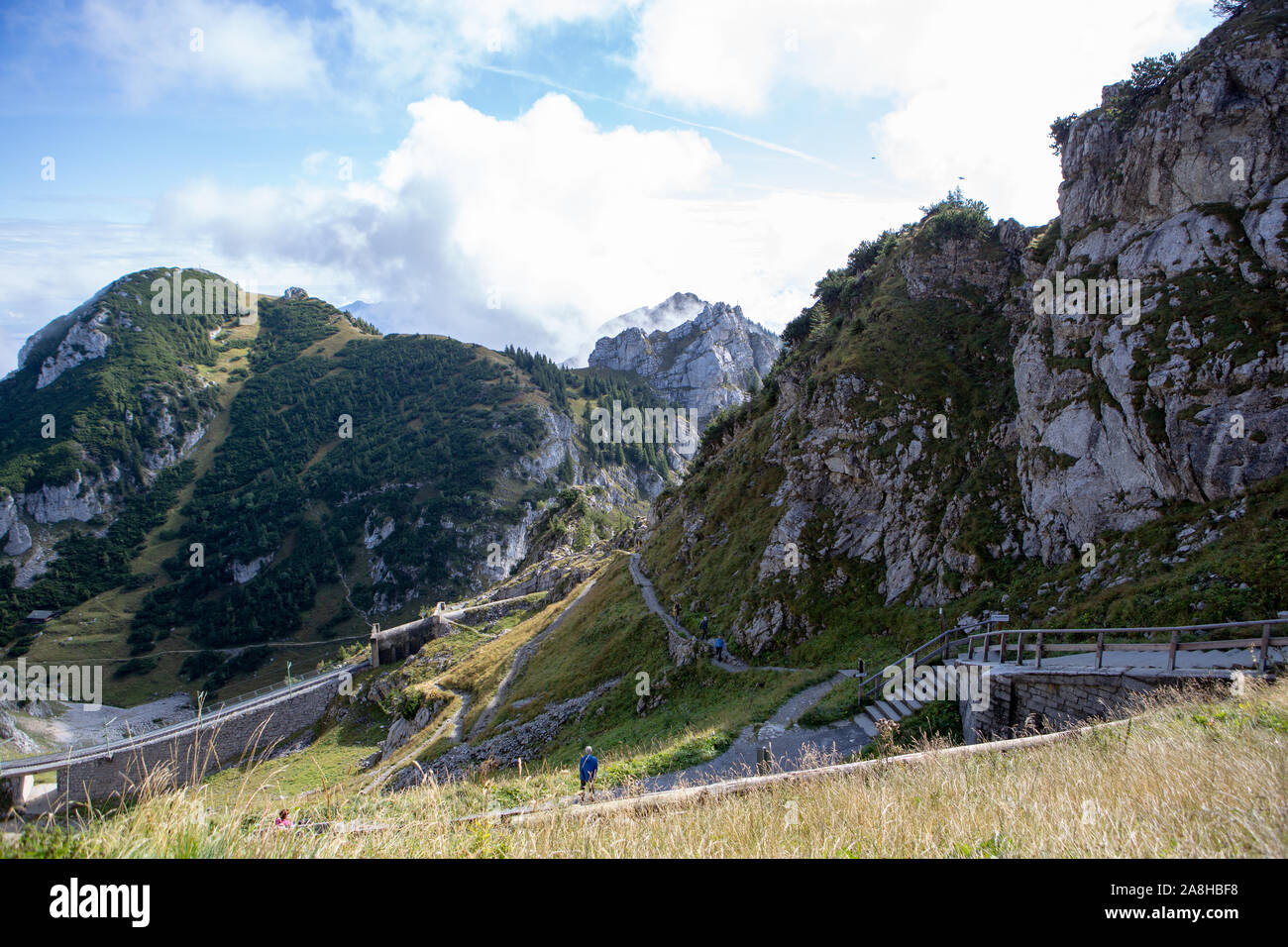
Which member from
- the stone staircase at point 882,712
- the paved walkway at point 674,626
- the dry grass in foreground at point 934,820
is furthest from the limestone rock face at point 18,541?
the stone staircase at point 882,712

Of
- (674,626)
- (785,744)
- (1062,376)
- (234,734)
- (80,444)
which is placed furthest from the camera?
(80,444)

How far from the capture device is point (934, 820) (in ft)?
17.7

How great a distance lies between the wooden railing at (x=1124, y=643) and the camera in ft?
30.1

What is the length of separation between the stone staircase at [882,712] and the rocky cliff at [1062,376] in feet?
23.9

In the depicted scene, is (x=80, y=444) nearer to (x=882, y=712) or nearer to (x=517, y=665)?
(x=517, y=665)

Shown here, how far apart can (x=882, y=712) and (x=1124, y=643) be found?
230 inches

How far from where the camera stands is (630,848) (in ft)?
15.9

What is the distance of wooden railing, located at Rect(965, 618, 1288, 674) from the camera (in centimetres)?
917

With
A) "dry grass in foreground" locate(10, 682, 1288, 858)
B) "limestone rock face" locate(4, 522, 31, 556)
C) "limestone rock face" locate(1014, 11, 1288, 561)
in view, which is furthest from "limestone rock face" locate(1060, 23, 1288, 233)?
"limestone rock face" locate(4, 522, 31, 556)

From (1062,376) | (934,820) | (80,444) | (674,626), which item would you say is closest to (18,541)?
(80,444)

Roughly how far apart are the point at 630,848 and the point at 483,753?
1081 inches

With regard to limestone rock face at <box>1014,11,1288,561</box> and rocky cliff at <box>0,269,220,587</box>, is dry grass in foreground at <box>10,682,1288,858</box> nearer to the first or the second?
limestone rock face at <box>1014,11,1288,561</box>

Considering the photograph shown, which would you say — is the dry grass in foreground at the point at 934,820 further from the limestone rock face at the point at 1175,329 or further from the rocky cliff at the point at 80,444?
the rocky cliff at the point at 80,444
